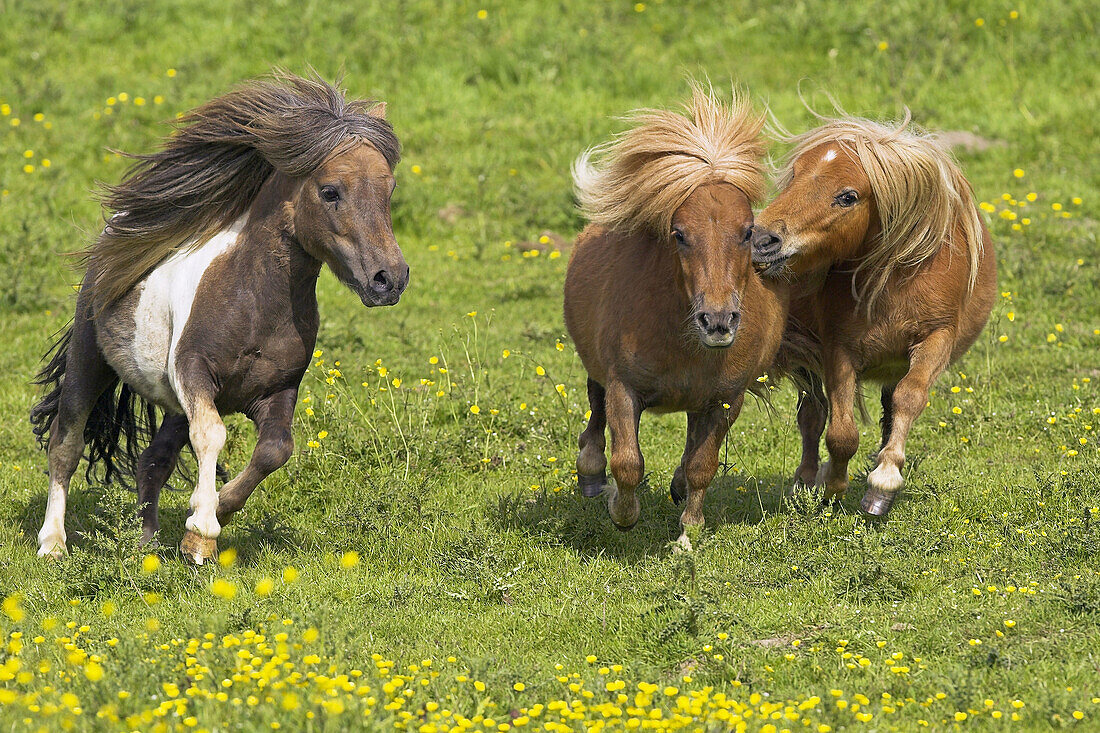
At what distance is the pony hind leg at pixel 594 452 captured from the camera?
7004mm

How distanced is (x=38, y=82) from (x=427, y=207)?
5467mm

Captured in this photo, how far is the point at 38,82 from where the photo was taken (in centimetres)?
1504

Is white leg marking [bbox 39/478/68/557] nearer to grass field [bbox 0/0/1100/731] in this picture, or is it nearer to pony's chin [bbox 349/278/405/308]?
grass field [bbox 0/0/1100/731]

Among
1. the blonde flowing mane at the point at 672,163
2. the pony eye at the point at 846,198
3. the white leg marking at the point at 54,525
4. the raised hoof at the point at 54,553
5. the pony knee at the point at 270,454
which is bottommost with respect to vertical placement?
the raised hoof at the point at 54,553

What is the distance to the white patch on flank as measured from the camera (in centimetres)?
605

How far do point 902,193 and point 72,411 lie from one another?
4.43 meters

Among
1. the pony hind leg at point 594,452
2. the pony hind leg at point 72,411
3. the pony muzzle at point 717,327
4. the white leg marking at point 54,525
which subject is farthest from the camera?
the pony hind leg at point 594,452

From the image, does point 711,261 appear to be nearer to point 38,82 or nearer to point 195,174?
point 195,174

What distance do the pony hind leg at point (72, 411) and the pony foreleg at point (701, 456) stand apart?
3092mm

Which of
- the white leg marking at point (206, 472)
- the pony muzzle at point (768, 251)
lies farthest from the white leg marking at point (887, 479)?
the white leg marking at point (206, 472)

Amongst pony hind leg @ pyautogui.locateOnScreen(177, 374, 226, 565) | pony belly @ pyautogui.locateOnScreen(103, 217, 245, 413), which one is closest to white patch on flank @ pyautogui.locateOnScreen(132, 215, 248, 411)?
pony belly @ pyautogui.locateOnScreen(103, 217, 245, 413)

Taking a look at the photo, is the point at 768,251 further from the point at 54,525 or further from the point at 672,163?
the point at 54,525

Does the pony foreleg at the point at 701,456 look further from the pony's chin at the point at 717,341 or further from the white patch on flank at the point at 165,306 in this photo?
the white patch on flank at the point at 165,306

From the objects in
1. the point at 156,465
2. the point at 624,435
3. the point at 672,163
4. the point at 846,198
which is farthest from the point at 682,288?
the point at 156,465
